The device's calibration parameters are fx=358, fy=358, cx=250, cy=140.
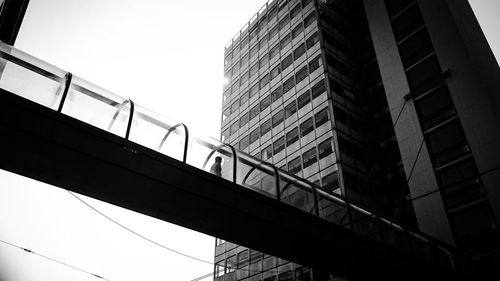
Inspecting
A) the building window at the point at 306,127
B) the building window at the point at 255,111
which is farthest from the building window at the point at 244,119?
the building window at the point at 306,127

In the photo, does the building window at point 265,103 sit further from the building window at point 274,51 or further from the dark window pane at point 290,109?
the building window at point 274,51

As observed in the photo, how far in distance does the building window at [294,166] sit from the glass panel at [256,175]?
22.7 m

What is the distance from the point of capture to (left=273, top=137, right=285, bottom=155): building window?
118 feet

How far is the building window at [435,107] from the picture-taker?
1037 inches

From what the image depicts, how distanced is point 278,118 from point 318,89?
5.51 metres

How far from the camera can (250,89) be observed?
44.5 m

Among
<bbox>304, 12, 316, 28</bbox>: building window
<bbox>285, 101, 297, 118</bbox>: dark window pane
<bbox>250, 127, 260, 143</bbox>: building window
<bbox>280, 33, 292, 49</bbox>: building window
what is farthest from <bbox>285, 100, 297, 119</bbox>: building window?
<bbox>304, 12, 316, 28</bbox>: building window

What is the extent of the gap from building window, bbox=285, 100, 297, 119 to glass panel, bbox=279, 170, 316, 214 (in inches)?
968

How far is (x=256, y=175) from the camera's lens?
10.2 metres

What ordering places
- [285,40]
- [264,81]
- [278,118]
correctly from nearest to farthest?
[278,118] < [285,40] < [264,81]

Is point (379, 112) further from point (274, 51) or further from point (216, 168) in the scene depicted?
point (216, 168)

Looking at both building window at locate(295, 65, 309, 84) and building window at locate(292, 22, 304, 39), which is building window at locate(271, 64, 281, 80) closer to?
building window at locate(295, 65, 309, 84)

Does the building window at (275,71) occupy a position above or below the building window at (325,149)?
above

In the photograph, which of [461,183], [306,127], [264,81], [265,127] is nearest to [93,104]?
[461,183]
